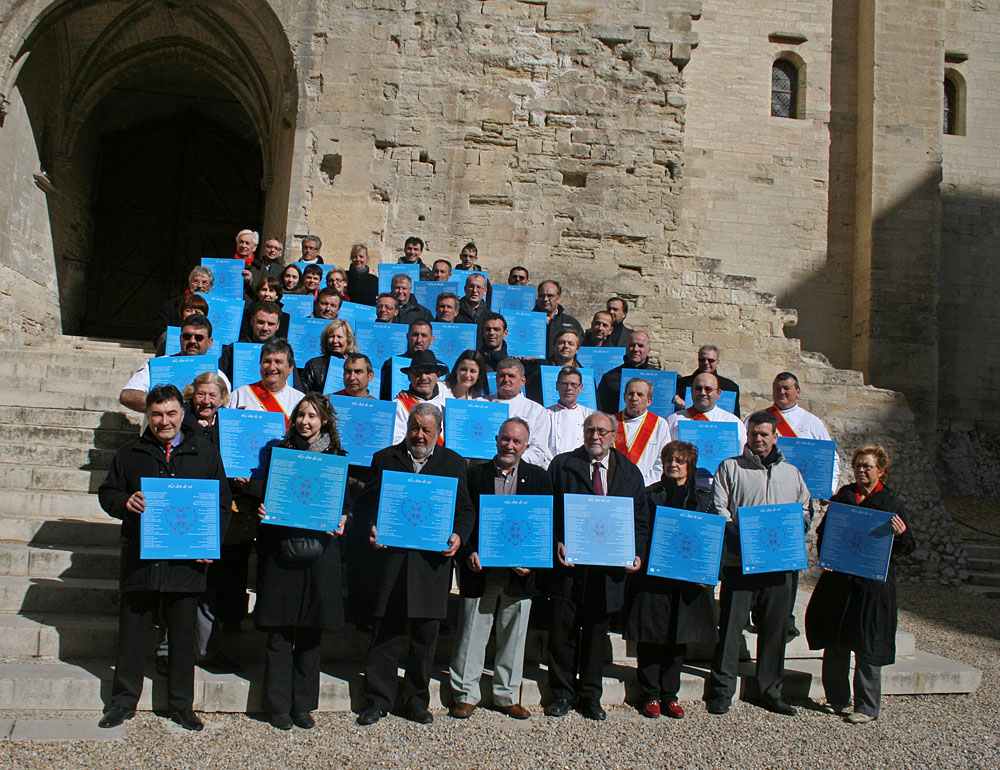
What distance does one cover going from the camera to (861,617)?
5.01 m

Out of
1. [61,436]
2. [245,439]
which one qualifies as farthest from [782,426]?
[61,436]

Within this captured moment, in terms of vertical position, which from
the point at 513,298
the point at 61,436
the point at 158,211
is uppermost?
the point at 158,211

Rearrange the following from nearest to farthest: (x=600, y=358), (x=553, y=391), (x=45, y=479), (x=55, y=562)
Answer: (x=55, y=562), (x=45, y=479), (x=553, y=391), (x=600, y=358)

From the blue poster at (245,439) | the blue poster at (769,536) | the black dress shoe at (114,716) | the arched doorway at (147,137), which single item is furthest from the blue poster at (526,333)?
the arched doorway at (147,137)

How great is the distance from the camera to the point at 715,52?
54.8 ft

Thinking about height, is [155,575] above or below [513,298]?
below

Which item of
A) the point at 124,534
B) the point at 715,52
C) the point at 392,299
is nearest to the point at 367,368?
the point at 124,534

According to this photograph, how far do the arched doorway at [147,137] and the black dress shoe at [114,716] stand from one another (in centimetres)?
825

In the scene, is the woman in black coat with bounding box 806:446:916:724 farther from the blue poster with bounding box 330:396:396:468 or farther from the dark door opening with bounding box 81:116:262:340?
the dark door opening with bounding box 81:116:262:340

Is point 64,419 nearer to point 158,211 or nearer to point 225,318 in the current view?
point 225,318

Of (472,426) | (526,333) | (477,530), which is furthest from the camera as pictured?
(526,333)

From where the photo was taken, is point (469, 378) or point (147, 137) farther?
point (147, 137)

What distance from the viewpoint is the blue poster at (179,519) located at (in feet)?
13.6

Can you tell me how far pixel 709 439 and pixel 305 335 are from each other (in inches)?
134
